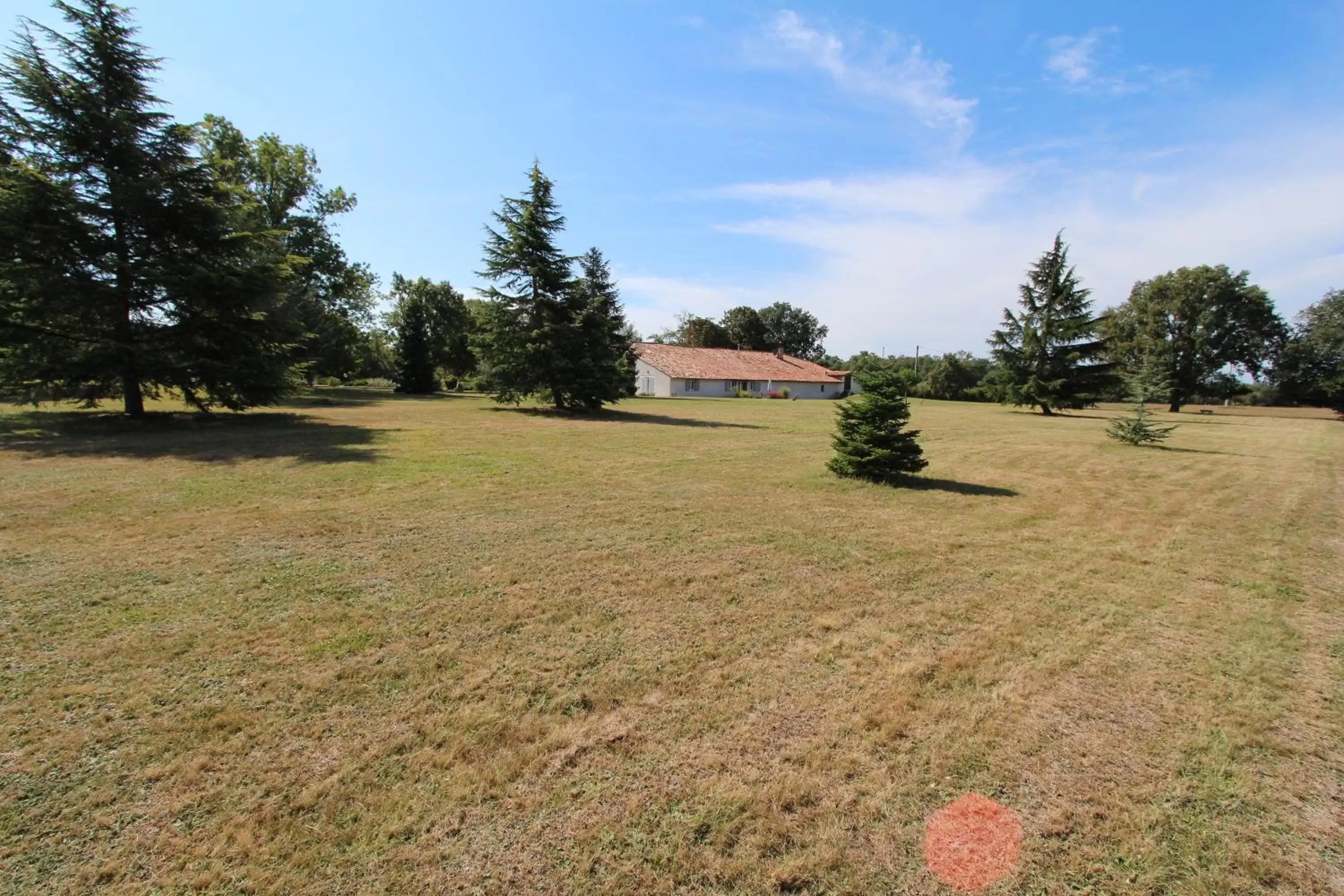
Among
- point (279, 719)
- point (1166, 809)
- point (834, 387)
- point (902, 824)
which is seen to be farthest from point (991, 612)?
point (834, 387)

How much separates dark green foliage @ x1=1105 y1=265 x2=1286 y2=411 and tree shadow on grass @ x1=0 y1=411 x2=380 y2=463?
5818cm

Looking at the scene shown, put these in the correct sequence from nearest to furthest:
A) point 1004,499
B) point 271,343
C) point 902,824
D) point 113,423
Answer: point 902,824
point 1004,499
point 113,423
point 271,343

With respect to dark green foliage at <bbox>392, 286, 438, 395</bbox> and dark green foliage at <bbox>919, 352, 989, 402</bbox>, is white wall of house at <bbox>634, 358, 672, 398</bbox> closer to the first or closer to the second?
dark green foliage at <bbox>392, 286, 438, 395</bbox>

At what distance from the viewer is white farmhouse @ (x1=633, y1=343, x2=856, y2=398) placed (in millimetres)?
51031

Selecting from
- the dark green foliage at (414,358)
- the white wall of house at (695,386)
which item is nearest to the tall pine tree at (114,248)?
the dark green foliage at (414,358)

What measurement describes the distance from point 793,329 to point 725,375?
41.7 m

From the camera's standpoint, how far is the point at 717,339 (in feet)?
250

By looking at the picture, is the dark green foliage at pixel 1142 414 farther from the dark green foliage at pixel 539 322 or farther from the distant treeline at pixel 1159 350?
the dark green foliage at pixel 539 322

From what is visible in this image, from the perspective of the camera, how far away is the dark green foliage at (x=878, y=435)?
388 inches

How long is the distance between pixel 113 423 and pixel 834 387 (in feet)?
194

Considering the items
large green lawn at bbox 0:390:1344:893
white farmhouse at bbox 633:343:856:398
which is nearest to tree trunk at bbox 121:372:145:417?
large green lawn at bbox 0:390:1344:893

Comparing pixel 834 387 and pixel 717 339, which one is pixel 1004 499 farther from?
pixel 717 339

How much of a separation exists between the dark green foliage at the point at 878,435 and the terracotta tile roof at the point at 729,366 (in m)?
40.2

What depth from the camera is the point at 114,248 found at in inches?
531
